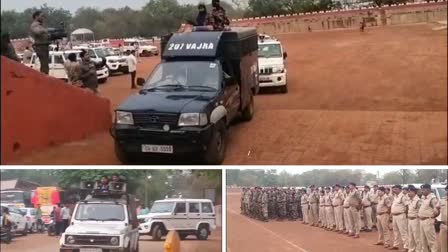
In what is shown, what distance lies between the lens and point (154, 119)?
11.4 feet

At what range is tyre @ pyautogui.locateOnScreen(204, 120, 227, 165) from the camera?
3509 millimetres

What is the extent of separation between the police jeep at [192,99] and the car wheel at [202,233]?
1.56 feet

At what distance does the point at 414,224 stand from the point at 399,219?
0.32ft

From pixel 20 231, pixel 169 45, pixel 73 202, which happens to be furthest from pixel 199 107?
pixel 20 231

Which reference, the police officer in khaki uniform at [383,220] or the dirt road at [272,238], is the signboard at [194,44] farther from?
the police officer in khaki uniform at [383,220]

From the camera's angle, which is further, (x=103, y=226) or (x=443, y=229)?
(x=103, y=226)

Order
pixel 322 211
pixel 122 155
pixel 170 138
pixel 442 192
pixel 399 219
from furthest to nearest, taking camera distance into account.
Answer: pixel 399 219 < pixel 322 211 < pixel 442 192 < pixel 122 155 < pixel 170 138

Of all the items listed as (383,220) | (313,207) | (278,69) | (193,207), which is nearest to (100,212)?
(193,207)

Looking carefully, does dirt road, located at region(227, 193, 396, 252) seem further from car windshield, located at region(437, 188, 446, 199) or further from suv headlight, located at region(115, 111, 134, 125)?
suv headlight, located at region(115, 111, 134, 125)

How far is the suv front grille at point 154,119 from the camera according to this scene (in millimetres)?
3459

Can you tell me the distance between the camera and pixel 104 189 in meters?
3.76

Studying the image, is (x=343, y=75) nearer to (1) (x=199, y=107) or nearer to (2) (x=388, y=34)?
(2) (x=388, y=34)

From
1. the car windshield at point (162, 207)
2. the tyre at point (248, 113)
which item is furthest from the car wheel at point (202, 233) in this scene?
the tyre at point (248, 113)

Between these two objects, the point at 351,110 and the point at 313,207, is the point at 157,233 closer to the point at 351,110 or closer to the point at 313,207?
the point at 313,207
